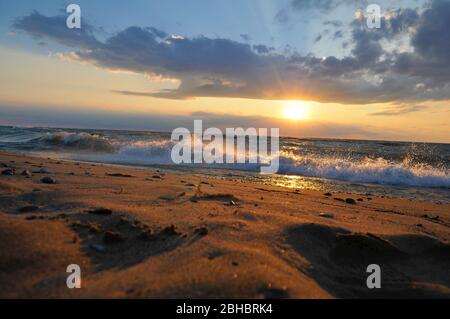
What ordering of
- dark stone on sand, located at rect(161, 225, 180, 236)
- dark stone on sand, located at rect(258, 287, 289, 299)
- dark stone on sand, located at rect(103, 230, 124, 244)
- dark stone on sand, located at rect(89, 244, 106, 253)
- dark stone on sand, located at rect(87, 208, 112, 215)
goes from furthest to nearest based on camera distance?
dark stone on sand, located at rect(87, 208, 112, 215), dark stone on sand, located at rect(161, 225, 180, 236), dark stone on sand, located at rect(103, 230, 124, 244), dark stone on sand, located at rect(89, 244, 106, 253), dark stone on sand, located at rect(258, 287, 289, 299)

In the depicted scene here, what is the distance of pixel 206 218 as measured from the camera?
12.4 ft

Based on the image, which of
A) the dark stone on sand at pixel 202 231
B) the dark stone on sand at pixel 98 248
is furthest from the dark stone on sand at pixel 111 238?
the dark stone on sand at pixel 202 231

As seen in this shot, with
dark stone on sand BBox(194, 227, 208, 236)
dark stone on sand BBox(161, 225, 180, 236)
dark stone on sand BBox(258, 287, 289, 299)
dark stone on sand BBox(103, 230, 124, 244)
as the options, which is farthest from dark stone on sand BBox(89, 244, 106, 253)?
dark stone on sand BBox(258, 287, 289, 299)

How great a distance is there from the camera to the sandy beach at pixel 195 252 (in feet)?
7.20

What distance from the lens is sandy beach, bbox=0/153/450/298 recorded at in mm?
2195

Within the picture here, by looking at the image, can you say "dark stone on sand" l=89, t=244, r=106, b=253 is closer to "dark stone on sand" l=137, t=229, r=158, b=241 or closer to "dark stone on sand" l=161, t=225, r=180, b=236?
"dark stone on sand" l=137, t=229, r=158, b=241

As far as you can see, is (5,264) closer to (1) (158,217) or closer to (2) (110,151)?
(1) (158,217)

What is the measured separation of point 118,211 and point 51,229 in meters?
0.81

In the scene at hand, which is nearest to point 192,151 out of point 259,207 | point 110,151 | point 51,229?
point 110,151

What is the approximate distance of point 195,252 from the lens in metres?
2.72

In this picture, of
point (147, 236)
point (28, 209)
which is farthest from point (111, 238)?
point (28, 209)

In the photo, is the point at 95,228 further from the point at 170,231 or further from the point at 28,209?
the point at 28,209

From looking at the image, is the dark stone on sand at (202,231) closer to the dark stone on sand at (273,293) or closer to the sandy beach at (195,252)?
the sandy beach at (195,252)
